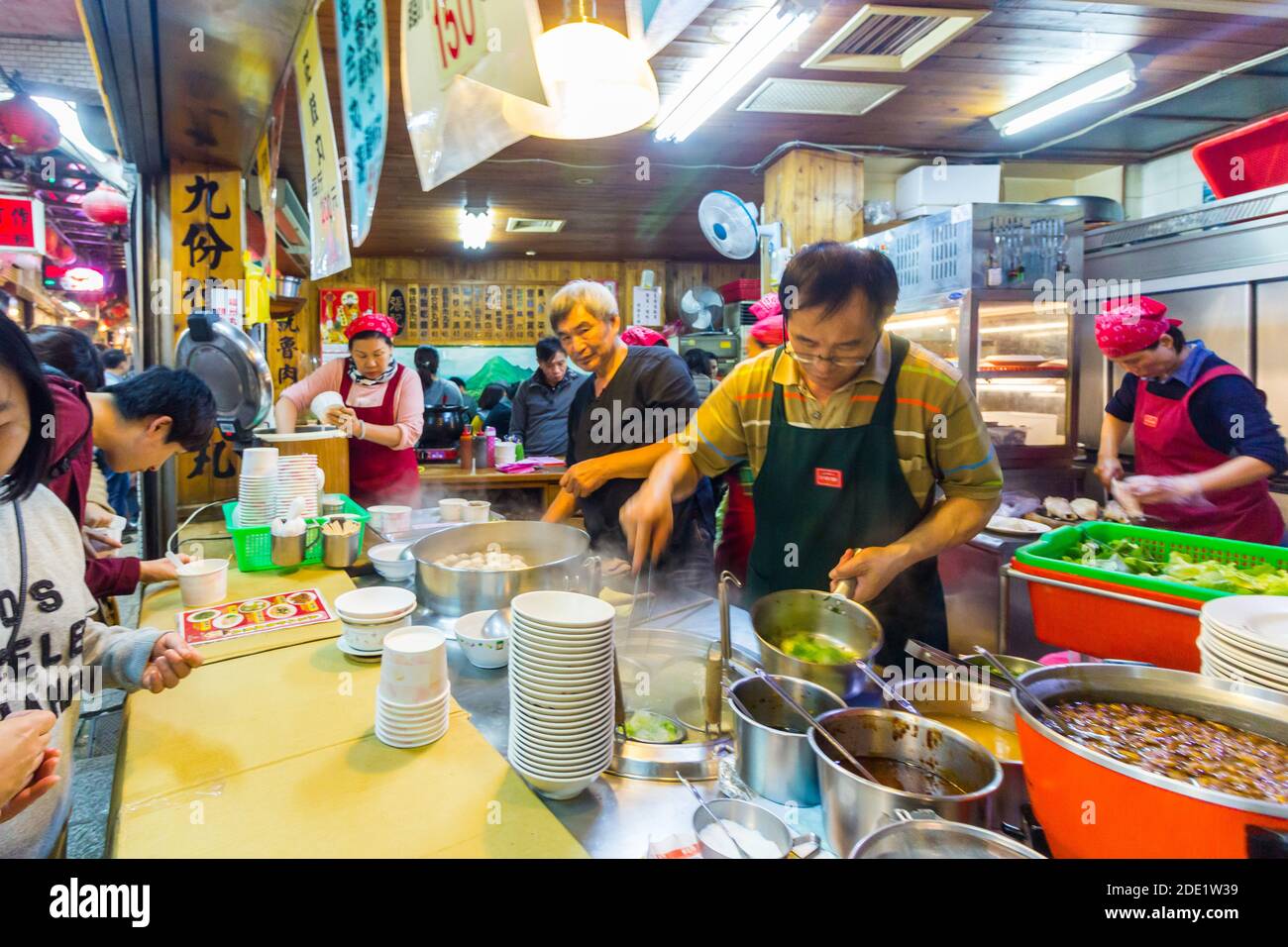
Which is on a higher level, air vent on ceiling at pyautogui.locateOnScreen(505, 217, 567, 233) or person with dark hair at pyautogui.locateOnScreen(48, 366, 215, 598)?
air vent on ceiling at pyautogui.locateOnScreen(505, 217, 567, 233)

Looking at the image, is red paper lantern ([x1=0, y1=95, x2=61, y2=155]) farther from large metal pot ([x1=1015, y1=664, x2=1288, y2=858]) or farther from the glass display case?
large metal pot ([x1=1015, y1=664, x2=1288, y2=858])

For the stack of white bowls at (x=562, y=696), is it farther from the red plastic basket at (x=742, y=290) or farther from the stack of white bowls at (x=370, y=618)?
the red plastic basket at (x=742, y=290)

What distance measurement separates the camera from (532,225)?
8672 millimetres

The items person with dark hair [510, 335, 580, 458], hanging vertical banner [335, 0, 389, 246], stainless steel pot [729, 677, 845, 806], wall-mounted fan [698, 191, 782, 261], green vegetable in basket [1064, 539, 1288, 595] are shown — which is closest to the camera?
stainless steel pot [729, 677, 845, 806]

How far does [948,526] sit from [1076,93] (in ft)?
14.0

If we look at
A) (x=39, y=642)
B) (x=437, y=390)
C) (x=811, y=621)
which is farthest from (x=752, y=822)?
(x=437, y=390)

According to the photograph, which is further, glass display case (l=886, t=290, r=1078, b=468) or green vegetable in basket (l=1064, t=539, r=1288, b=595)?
glass display case (l=886, t=290, r=1078, b=468)

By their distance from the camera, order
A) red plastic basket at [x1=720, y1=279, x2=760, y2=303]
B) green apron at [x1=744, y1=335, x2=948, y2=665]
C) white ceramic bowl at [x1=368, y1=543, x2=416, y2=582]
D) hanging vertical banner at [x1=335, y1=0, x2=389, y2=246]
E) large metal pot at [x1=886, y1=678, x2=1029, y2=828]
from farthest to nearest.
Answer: red plastic basket at [x1=720, y1=279, x2=760, y2=303]
white ceramic bowl at [x1=368, y1=543, x2=416, y2=582]
green apron at [x1=744, y1=335, x2=948, y2=665]
hanging vertical banner at [x1=335, y1=0, x2=389, y2=246]
large metal pot at [x1=886, y1=678, x2=1029, y2=828]

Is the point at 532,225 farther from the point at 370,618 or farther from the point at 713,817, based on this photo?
the point at 713,817

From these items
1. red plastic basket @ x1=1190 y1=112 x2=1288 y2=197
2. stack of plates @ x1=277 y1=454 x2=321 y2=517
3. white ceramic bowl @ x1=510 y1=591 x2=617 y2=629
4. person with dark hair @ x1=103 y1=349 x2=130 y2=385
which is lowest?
white ceramic bowl @ x1=510 y1=591 x2=617 y2=629

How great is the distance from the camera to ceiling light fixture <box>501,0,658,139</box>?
6.74 feet

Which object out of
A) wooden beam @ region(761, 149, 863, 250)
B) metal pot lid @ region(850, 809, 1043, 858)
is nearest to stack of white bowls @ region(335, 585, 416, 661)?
metal pot lid @ region(850, 809, 1043, 858)

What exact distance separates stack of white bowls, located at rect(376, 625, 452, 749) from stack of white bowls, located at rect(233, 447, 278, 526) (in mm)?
1678
